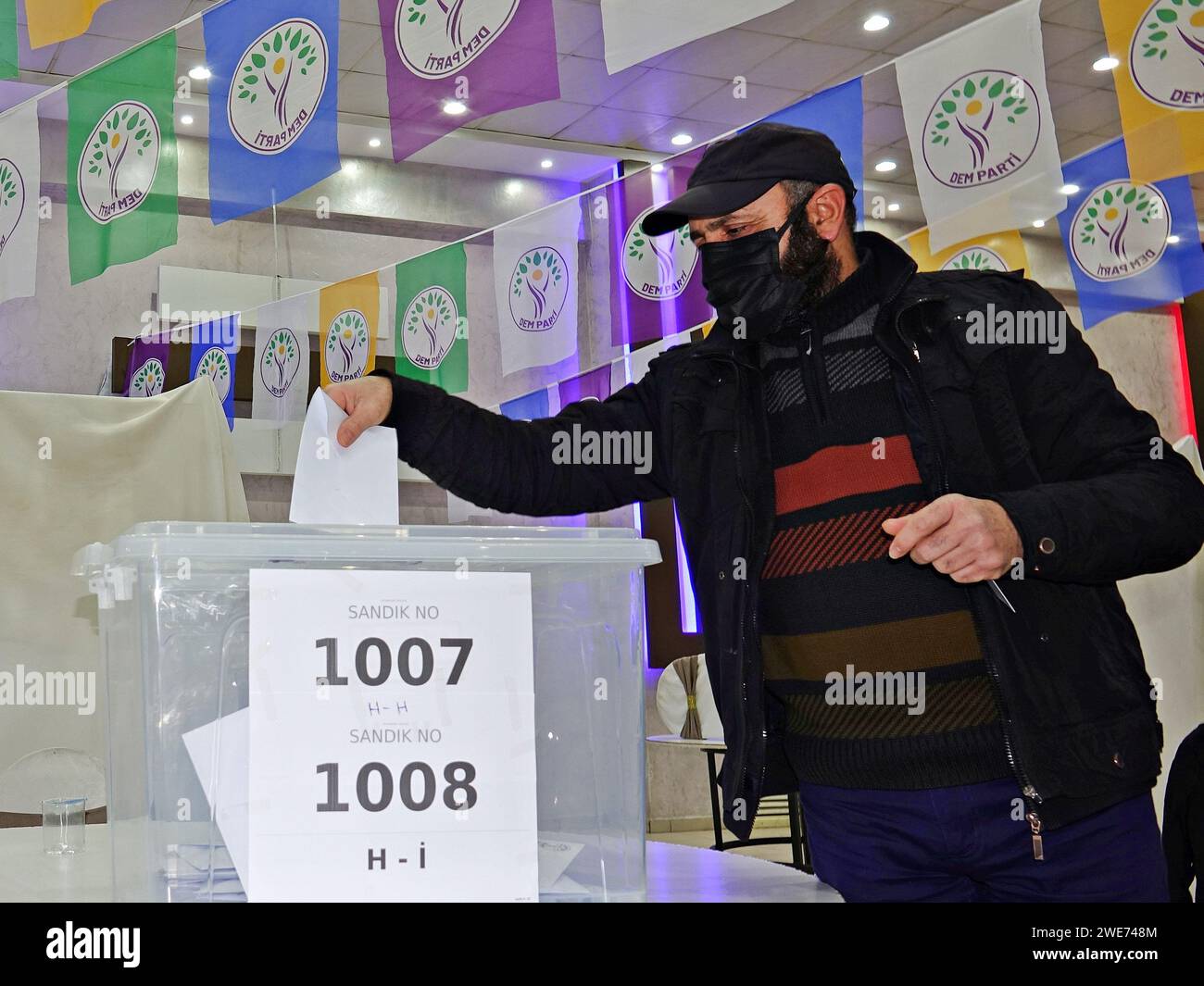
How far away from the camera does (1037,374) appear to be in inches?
53.4

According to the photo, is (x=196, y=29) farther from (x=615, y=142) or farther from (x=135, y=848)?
(x=135, y=848)

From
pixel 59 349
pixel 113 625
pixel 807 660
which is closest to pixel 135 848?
pixel 113 625

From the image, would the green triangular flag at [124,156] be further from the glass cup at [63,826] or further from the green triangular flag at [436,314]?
the glass cup at [63,826]

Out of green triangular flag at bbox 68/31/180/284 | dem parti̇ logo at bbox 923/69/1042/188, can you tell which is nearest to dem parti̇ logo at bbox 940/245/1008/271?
dem parti̇ logo at bbox 923/69/1042/188

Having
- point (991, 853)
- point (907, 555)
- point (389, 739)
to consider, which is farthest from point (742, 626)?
point (389, 739)

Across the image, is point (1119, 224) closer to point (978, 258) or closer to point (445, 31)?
point (978, 258)

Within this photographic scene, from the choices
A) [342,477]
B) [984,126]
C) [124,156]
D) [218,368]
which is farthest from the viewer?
[218,368]

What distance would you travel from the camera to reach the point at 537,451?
1551mm

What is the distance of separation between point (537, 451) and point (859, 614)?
1.59 ft

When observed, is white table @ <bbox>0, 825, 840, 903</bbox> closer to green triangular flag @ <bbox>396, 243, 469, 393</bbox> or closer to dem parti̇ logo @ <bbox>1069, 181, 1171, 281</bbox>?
dem parti̇ logo @ <bbox>1069, 181, 1171, 281</bbox>

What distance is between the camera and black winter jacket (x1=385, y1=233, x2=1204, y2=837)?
1229mm

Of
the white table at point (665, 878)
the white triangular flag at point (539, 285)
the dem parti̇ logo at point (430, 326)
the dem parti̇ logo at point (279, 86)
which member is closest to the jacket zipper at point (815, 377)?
the white table at point (665, 878)
